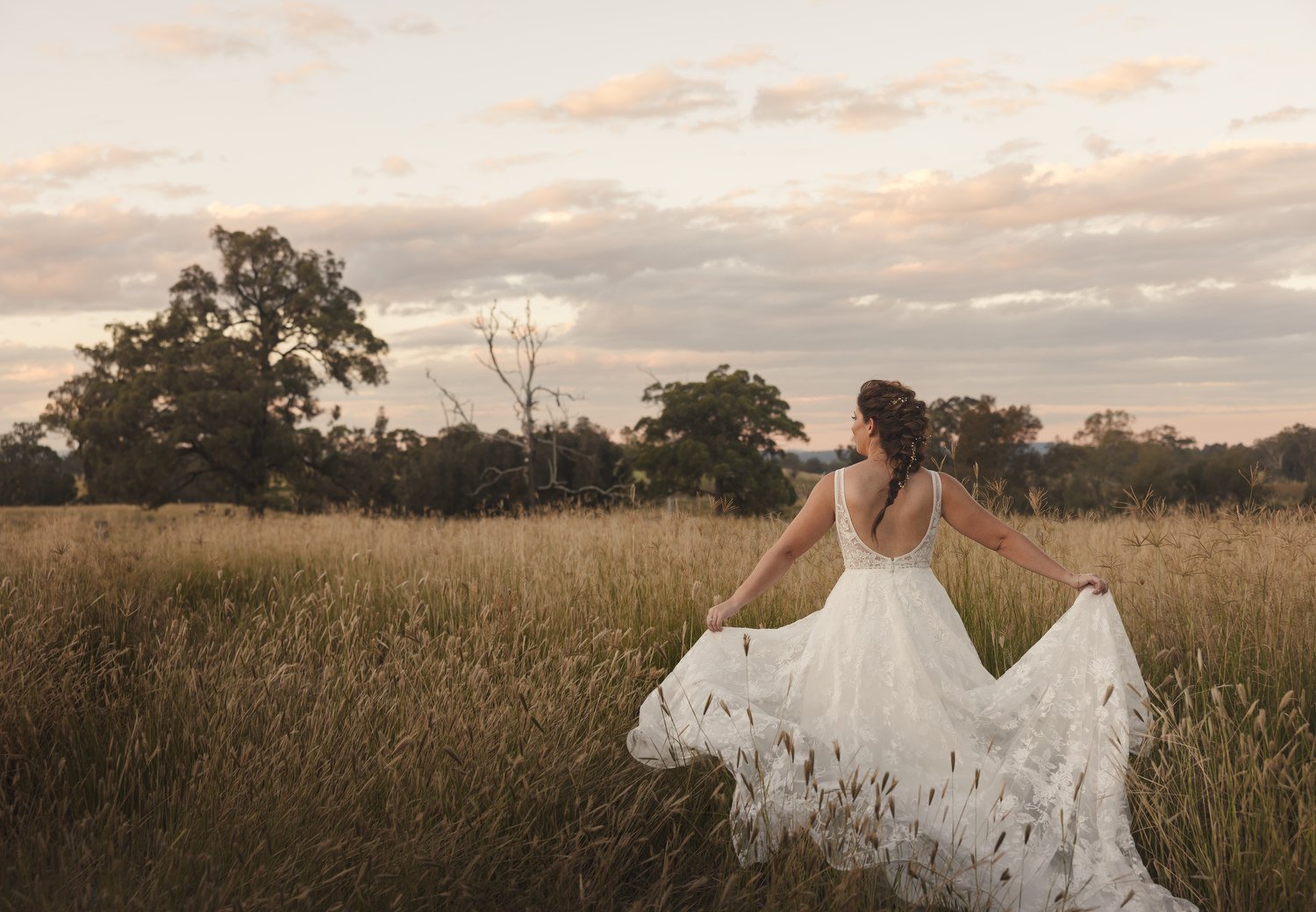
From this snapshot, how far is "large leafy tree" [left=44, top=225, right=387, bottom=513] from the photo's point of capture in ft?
77.7

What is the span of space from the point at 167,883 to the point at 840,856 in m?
2.09

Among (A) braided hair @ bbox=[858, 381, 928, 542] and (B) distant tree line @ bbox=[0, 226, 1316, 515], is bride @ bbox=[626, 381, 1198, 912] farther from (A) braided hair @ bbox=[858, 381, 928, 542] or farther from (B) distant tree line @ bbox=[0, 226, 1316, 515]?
(B) distant tree line @ bbox=[0, 226, 1316, 515]

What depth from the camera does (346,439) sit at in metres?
25.7

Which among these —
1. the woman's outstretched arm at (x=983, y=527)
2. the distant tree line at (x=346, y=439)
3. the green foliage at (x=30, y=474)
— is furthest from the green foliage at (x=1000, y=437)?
the green foliage at (x=30, y=474)

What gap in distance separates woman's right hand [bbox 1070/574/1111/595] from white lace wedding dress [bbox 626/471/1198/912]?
4cm

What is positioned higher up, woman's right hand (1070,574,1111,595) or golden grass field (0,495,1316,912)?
woman's right hand (1070,574,1111,595)

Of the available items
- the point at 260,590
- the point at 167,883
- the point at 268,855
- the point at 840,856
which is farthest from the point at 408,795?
the point at 260,590

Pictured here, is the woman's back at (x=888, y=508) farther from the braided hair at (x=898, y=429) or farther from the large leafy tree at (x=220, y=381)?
the large leafy tree at (x=220, y=381)

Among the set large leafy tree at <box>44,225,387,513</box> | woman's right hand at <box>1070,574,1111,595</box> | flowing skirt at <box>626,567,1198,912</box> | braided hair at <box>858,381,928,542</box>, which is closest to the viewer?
flowing skirt at <box>626,567,1198,912</box>

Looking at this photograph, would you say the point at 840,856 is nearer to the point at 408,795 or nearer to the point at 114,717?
the point at 408,795

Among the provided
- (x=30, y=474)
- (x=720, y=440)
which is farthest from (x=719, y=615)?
(x=30, y=474)

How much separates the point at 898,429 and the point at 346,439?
77.0 feet

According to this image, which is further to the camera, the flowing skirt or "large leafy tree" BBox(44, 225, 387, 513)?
"large leafy tree" BBox(44, 225, 387, 513)

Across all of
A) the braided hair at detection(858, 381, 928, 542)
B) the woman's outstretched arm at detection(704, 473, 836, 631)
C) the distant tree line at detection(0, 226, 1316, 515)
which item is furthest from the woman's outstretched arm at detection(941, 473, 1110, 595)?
the distant tree line at detection(0, 226, 1316, 515)
